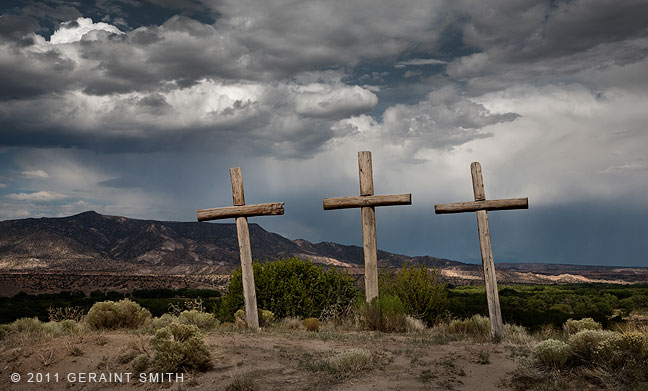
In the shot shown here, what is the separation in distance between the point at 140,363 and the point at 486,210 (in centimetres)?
929

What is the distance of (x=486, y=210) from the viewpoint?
13.0m

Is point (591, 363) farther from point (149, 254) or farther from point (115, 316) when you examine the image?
point (149, 254)

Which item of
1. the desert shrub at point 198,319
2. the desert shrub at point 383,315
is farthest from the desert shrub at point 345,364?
the desert shrub at point 198,319

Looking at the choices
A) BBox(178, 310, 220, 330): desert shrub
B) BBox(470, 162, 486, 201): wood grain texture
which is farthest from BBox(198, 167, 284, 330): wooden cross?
BBox(470, 162, 486, 201): wood grain texture

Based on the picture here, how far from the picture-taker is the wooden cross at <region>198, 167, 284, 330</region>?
45.5 feet

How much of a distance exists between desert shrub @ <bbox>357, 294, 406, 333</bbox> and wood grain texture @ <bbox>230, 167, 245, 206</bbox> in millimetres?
4782

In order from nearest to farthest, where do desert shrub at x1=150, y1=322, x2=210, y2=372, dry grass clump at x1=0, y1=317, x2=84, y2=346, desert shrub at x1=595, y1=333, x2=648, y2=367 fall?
desert shrub at x1=595, y1=333, x2=648, y2=367 → desert shrub at x1=150, y1=322, x2=210, y2=372 → dry grass clump at x1=0, y1=317, x2=84, y2=346

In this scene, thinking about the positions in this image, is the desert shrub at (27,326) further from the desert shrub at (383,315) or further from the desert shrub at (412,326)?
the desert shrub at (412,326)

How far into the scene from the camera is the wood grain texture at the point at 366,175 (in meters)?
14.0

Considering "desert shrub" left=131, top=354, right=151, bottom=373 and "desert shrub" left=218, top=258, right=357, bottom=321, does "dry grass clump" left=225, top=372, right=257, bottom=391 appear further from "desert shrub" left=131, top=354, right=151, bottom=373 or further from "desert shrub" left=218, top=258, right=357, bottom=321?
"desert shrub" left=218, top=258, right=357, bottom=321

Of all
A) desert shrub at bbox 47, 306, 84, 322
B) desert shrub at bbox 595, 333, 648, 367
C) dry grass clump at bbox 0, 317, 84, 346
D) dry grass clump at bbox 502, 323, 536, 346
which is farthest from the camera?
desert shrub at bbox 47, 306, 84, 322

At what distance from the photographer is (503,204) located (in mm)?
12922

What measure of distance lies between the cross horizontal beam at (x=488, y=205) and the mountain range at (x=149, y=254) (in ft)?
171

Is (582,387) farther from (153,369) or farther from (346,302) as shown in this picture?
(346,302)
